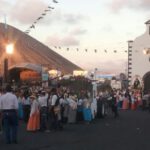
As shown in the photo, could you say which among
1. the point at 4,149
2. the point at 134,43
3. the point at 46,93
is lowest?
the point at 4,149

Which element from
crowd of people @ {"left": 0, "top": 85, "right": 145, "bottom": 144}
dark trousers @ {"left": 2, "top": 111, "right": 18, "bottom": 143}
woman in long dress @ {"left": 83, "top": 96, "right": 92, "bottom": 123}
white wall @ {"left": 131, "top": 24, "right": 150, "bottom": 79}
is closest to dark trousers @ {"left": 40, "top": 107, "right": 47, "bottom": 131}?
crowd of people @ {"left": 0, "top": 85, "right": 145, "bottom": 144}

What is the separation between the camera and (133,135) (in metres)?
22.6

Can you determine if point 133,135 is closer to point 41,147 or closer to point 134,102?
point 41,147

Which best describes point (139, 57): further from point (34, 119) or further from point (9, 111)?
point (9, 111)

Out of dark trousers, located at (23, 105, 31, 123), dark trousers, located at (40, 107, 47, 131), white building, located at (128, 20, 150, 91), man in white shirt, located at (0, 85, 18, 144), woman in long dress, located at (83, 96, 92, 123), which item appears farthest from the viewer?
white building, located at (128, 20, 150, 91)

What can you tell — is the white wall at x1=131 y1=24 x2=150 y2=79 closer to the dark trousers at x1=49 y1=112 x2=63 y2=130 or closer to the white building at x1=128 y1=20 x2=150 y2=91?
the white building at x1=128 y1=20 x2=150 y2=91

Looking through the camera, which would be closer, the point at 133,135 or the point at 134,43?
the point at 133,135

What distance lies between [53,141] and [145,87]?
47442 millimetres

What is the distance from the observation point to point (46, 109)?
24.8 m

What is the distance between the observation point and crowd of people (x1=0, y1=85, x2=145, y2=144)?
1892 cm

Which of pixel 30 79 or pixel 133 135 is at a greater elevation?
pixel 30 79

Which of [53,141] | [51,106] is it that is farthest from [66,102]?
[53,141]

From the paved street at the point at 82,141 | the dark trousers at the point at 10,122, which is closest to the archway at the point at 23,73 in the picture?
the paved street at the point at 82,141

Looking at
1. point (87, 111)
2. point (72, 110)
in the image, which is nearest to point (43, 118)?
point (72, 110)
